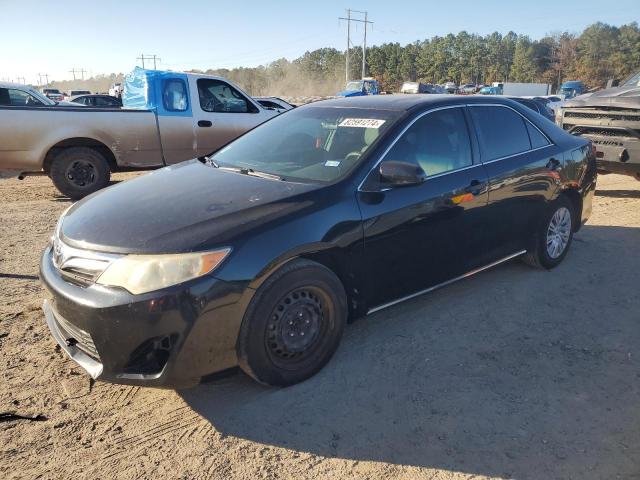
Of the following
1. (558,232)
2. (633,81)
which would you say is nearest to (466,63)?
(633,81)

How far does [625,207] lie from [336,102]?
557cm

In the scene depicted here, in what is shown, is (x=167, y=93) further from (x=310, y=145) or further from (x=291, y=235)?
(x=291, y=235)

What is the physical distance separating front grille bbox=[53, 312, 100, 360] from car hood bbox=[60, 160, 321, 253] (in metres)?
0.43

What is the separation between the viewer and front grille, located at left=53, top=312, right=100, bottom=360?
2.69 meters

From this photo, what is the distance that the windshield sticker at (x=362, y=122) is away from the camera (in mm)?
3662

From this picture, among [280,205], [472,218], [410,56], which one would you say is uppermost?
[410,56]

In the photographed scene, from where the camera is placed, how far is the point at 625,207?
767 centimetres

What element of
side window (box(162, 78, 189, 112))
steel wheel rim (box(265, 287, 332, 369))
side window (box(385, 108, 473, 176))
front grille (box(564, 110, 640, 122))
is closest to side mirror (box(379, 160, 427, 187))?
side window (box(385, 108, 473, 176))

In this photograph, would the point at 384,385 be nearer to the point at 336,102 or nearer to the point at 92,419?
the point at 92,419

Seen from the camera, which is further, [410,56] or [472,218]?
[410,56]

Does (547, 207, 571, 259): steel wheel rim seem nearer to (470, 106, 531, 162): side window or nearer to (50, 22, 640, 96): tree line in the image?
(470, 106, 531, 162): side window

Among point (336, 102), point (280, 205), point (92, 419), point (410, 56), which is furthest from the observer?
point (410, 56)

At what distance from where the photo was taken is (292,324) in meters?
2.97

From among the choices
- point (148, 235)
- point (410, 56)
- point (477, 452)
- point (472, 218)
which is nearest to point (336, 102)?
point (472, 218)
